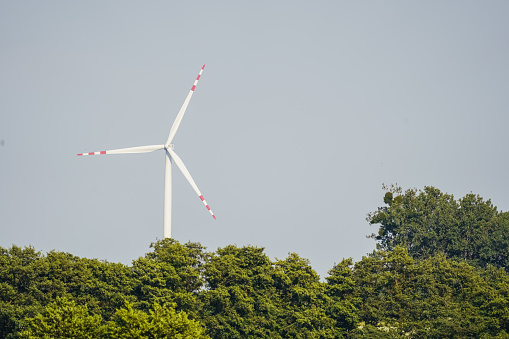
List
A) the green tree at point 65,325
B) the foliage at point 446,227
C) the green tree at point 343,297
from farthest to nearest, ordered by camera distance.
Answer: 1. the foliage at point 446,227
2. the green tree at point 343,297
3. the green tree at point 65,325

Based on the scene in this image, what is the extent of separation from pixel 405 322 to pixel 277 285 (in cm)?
1501

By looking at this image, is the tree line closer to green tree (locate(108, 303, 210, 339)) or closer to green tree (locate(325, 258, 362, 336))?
green tree (locate(325, 258, 362, 336))

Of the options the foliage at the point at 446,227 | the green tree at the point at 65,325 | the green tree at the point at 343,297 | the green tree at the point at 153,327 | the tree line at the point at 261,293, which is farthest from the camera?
the foliage at the point at 446,227

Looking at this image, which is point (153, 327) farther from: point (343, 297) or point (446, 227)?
point (446, 227)

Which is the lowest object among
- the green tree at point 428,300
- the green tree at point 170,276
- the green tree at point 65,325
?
the green tree at point 428,300

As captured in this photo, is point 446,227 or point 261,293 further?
point 446,227

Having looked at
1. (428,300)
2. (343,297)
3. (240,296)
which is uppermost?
(240,296)

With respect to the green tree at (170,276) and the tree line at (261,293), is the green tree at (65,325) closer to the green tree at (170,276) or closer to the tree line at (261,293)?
the tree line at (261,293)

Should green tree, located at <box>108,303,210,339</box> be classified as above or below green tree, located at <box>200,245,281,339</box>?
below

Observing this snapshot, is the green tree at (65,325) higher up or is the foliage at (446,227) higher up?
the foliage at (446,227)

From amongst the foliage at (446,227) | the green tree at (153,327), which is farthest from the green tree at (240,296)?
the foliage at (446,227)

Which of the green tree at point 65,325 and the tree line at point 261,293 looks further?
the tree line at point 261,293

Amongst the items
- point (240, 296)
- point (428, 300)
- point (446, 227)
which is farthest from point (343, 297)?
point (446, 227)

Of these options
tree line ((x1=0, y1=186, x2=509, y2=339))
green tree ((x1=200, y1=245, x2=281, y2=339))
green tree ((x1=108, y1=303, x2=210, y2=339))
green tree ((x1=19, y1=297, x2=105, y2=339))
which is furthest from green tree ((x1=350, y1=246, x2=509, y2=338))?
green tree ((x1=19, y1=297, x2=105, y2=339))
